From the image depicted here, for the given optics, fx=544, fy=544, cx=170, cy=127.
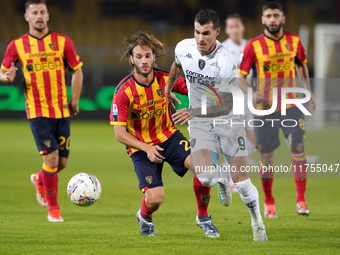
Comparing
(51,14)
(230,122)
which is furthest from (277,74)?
(51,14)

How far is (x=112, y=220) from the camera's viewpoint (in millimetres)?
6199

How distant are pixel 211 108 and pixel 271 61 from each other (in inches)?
78.1

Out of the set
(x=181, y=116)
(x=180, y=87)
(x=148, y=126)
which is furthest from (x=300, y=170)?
(x=181, y=116)

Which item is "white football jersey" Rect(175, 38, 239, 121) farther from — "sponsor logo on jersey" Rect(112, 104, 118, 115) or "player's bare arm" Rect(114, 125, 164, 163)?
"sponsor logo on jersey" Rect(112, 104, 118, 115)

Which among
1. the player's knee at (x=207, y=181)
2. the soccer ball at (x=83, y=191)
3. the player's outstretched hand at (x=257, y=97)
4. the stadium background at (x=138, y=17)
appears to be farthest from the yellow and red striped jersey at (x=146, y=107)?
the stadium background at (x=138, y=17)

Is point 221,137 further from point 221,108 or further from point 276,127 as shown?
point 276,127

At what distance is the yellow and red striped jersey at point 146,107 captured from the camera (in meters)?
5.25

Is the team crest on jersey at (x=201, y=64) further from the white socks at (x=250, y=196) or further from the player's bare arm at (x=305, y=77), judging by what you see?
the player's bare arm at (x=305, y=77)

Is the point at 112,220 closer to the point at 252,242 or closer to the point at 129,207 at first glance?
the point at 129,207

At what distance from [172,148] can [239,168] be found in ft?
2.63

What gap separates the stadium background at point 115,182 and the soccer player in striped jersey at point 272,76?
620 mm

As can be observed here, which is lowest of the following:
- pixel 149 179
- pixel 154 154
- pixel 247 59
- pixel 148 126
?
pixel 149 179

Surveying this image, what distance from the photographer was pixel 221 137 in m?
5.16

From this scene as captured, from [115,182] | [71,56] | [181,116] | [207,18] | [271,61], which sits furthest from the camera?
[115,182]
